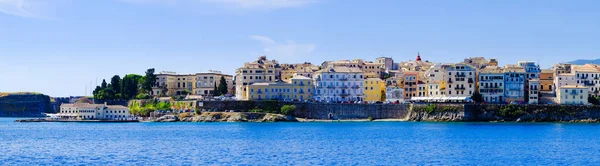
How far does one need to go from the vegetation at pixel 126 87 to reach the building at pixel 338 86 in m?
23.9

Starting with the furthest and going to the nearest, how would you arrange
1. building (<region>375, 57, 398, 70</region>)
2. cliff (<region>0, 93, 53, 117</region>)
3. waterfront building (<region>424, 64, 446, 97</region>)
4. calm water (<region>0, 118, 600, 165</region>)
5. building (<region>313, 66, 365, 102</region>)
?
1. cliff (<region>0, 93, 53, 117</region>)
2. building (<region>375, 57, 398, 70</region>)
3. building (<region>313, 66, 365, 102</region>)
4. waterfront building (<region>424, 64, 446, 97</region>)
5. calm water (<region>0, 118, 600, 165</region>)

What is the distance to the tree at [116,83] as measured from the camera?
12036 centimetres

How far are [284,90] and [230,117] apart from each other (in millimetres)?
9109

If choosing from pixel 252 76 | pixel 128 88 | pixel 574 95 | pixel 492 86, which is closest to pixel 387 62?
pixel 252 76

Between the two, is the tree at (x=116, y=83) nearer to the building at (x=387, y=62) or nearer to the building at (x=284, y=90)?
the building at (x=284, y=90)

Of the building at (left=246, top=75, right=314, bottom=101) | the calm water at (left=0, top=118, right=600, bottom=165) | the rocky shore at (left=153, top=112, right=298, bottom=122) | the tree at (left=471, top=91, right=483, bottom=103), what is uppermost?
the building at (left=246, top=75, right=314, bottom=101)

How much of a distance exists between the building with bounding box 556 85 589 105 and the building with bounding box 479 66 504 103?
7021 millimetres

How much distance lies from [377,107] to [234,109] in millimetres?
16657

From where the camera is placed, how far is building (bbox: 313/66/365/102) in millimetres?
108375

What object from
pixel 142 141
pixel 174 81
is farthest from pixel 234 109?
pixel 142 141

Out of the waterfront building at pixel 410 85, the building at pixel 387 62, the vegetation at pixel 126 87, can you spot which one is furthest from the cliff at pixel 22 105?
the waterfront building at pixel 410 85

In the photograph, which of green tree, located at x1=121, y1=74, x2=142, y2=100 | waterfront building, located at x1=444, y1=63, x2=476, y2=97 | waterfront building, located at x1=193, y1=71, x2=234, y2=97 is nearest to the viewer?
waterfront building, located at x1=444, y1=63, x2=476, y2=97

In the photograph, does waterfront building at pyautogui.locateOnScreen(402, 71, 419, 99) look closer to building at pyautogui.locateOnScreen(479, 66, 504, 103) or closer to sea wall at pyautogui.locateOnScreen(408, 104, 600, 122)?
building at pyautogui.locateOnScreen(479, 66, 504, 103)

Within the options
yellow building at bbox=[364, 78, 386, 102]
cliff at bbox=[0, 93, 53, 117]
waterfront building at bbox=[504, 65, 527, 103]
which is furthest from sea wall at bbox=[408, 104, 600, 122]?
cliff at bbox=[0, 93, 53, 117]
